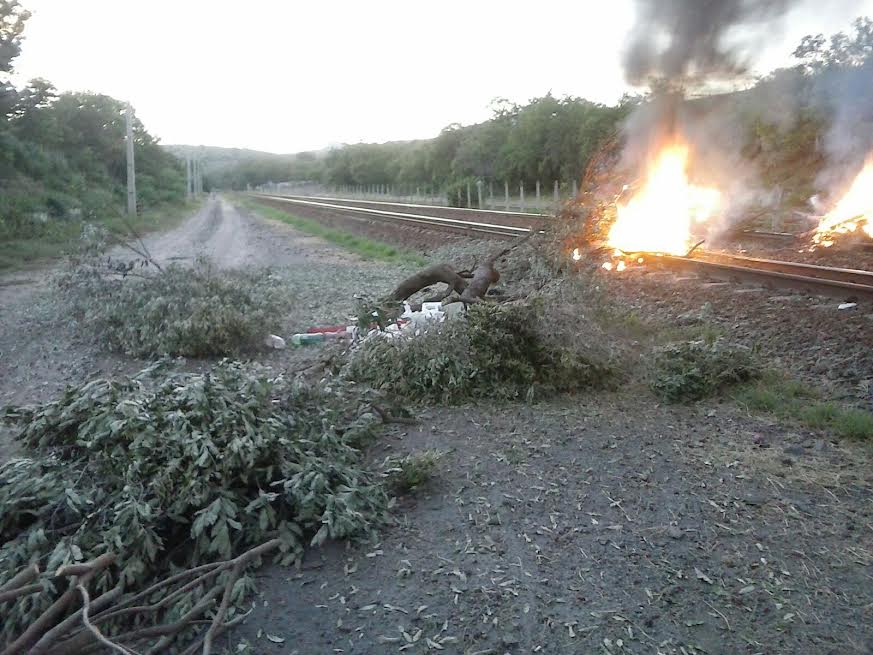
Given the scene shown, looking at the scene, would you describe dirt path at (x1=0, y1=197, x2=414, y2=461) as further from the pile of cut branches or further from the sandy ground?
the sandy ground

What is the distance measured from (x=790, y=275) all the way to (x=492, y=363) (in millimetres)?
4537

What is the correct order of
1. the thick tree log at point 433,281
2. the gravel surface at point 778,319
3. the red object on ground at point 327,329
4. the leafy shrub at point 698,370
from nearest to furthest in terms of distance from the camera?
the leafy shrub at point 698,370, the gravel surface at point 778,319, the thick tree log at point 433,281, the red object on ground at point 327,329

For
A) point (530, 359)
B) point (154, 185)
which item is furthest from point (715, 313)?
point (154, 185)

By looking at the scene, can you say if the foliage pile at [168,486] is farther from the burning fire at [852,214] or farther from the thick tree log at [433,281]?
the burning fire at [852,214]

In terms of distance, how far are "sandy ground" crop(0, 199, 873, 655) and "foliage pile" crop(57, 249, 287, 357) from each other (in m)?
3.39

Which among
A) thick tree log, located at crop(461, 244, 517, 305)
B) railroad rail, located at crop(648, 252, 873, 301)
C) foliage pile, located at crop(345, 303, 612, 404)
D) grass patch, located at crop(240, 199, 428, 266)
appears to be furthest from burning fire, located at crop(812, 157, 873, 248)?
foliage pile, located at crop(345, 303, 612, 404)

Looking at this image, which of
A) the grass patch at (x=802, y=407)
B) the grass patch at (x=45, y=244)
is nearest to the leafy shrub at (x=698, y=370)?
the grass patch at (x=802, y=407)

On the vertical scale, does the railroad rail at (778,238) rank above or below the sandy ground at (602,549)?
above

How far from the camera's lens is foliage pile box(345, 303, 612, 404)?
19.5 feet

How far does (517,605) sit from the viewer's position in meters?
3.29

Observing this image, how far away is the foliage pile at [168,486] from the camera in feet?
11.8

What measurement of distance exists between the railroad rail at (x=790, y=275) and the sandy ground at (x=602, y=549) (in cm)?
311

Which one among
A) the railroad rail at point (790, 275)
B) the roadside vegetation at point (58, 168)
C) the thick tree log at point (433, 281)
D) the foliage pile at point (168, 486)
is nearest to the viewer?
the foliage pile at point (168, 486)

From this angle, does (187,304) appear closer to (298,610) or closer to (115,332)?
(115,332)
